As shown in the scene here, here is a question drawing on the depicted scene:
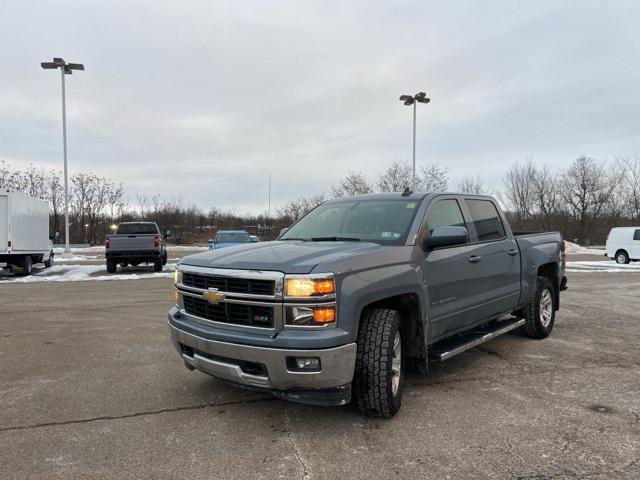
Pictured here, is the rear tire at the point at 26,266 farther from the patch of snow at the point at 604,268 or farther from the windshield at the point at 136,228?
the patch of snow at the point at 604,268

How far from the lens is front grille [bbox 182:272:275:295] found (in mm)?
3260

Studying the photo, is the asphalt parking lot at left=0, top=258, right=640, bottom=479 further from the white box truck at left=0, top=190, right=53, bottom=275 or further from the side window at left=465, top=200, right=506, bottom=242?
the white box truck at left=0, top=190, right=53, bottom=275

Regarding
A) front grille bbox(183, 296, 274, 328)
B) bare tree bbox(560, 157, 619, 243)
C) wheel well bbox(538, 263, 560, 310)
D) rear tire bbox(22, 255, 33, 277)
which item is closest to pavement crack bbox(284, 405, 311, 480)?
front grille bbox(183, 296, 274, 328)

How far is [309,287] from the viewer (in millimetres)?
3156

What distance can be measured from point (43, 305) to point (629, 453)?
10.2m

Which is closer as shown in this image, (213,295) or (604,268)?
(213,295)

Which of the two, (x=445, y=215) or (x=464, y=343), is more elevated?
(x=445, y=215)

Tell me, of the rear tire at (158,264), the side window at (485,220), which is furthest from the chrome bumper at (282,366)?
the rear tire at (158,264)

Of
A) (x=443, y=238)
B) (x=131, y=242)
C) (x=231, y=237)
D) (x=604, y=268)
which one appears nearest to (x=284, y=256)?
(x=443, y=238)

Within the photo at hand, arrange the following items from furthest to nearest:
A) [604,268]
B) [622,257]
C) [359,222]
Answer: [622,257]
[604,268]
[359,222]

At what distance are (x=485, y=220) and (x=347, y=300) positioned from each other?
9.16 ft

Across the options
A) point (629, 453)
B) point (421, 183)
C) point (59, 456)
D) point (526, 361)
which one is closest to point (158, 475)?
point (59, 456)

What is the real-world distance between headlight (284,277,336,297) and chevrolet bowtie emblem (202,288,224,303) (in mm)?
596

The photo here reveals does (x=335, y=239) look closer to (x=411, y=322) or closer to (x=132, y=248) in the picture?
(x=411, y=322)
